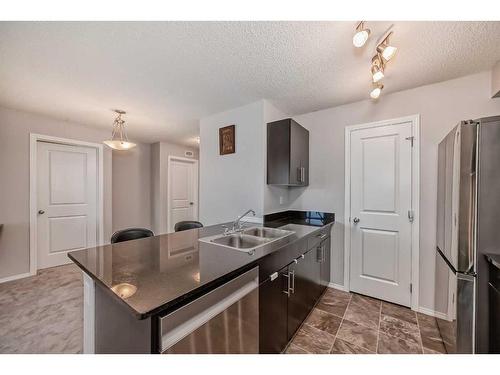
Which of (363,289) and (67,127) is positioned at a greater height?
(67,127)

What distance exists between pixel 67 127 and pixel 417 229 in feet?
16.4

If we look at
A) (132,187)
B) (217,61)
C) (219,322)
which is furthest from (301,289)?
(132,187)

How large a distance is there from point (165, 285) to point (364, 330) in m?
1.84

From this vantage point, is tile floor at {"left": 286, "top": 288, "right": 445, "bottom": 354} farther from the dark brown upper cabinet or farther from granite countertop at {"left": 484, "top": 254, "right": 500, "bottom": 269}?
the dark brown upper cabinet

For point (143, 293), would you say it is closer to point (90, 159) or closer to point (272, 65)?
point (272, 65)

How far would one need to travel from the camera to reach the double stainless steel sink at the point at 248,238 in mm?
1679

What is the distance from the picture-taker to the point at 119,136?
3.85m

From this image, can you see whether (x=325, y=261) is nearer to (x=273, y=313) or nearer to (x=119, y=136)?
(x=273, y=313)

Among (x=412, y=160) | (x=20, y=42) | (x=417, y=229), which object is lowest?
(x=417, y=229)

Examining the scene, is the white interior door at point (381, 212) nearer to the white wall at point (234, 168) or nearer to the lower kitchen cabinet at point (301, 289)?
the lower kitchen cabinet at point (301, 289)

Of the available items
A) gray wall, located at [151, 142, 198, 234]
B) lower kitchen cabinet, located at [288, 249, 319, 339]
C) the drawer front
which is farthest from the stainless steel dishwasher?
gray wall, located at [151, 142, 198, 234]

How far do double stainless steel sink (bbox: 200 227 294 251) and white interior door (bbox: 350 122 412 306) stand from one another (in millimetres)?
1101
